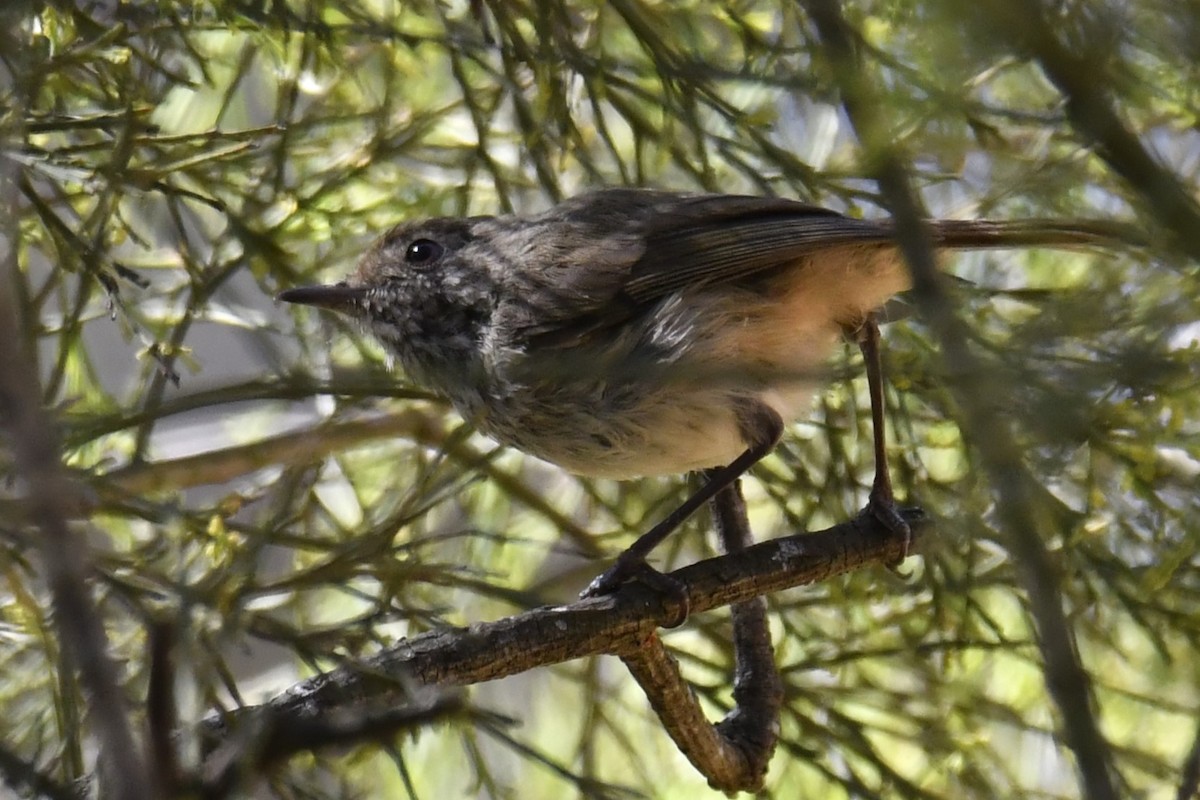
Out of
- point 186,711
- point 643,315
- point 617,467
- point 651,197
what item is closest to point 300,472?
point 186,711

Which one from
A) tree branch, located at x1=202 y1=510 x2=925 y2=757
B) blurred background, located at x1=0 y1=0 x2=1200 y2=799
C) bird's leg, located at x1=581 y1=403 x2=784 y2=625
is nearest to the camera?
blurred background, located at x1=0 y1=0 x2=1200 y2=799

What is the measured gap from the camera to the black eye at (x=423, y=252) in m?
3.69

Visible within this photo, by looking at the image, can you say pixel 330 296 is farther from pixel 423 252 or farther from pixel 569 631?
pixel 569 631

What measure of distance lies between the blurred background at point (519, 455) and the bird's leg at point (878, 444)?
2.1 inches

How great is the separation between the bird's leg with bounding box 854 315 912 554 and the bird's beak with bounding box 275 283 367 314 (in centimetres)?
134

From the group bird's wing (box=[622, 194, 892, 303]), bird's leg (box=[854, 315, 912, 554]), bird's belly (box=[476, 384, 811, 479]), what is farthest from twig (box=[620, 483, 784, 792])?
bird's wing (box=[622, 194, 892, 303])

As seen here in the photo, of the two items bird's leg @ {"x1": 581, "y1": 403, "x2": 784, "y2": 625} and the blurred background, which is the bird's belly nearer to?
bird's leg @ {"x1": 581, "y1": 403, "x2": 784, "y2": 625}

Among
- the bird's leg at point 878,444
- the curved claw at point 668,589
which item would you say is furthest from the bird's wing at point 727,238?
the curved claw at point 668,589

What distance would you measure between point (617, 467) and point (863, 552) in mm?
614

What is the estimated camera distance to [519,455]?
4.61 m

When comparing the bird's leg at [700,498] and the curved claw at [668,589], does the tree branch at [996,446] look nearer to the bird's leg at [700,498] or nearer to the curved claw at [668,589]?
the curved claw at [668,589]

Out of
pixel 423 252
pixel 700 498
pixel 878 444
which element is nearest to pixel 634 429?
pixel 700 498

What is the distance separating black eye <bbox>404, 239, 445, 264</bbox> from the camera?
3.69 metres

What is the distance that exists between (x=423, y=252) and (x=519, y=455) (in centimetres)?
111
